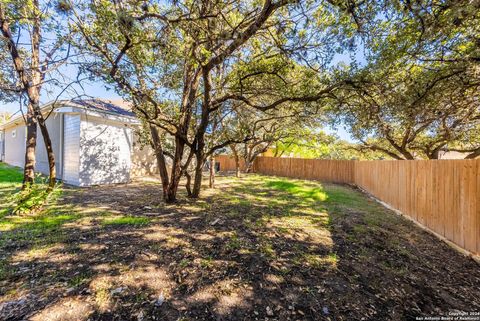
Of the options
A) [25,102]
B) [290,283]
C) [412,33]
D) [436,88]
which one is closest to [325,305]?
[290,283]

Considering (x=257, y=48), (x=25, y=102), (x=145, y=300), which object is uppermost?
(x=257, y=48)

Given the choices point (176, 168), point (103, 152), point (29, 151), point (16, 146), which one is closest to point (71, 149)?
point (103, 152)

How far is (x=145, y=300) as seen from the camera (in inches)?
79.4

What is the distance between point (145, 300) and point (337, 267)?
2.32m

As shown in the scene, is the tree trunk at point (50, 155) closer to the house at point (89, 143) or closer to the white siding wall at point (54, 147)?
the house at point (89, 143)

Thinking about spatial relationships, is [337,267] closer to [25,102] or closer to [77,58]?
[77,58]

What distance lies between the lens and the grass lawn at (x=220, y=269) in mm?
1965

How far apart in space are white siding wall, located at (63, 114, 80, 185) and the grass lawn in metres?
3.61

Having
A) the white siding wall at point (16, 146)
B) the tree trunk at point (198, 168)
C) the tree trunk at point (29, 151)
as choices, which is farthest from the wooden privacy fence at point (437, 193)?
the white siding wall at point (16, 146)

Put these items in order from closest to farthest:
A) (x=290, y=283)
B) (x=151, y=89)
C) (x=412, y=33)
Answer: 1. (x=290, y=283)
2. (x=412, y=33)
3. (x=151, y=89)

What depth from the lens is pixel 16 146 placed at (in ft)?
41.8

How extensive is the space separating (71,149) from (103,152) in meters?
1.05

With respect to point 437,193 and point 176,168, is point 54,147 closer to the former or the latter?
point 176,168

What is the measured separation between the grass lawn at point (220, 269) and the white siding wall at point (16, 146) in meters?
10.9
